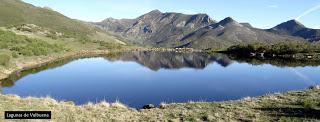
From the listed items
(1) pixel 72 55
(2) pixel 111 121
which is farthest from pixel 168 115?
(1) pixel 72 55

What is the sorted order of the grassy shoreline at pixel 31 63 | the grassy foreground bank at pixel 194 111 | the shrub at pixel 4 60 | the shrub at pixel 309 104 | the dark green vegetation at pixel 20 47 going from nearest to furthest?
1. the grassy foreground bank at pixel 194 111
2. the shrub at pixel 309 104
3. the grassy shoreline at pixel 31 63
4. the shrub at pixel 4 60
5. the dark green vegetation at pixel 20 47

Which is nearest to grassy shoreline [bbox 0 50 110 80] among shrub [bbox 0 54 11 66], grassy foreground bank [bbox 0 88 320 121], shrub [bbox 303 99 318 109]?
shrub [bbox 0 54 11 66]

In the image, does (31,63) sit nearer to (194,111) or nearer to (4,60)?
(4,60)

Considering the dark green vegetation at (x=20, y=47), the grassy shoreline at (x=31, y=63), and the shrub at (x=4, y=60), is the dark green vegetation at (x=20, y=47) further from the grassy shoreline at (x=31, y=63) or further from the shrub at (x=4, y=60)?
the shrub at (x=4, y=60)

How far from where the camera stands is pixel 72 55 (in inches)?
6752

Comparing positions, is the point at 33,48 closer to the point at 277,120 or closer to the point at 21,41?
the point at 21,41

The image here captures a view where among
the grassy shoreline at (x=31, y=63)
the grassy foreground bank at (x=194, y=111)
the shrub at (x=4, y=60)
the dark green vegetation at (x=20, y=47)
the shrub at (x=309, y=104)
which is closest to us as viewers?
the grassy foreground bank at (x=194, y=111)

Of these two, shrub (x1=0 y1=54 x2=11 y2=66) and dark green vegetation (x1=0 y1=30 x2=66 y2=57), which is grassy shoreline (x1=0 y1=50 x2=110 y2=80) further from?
dark green vegetation (x1=0 y1=30 x2=66 y2=57)

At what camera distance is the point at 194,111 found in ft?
121

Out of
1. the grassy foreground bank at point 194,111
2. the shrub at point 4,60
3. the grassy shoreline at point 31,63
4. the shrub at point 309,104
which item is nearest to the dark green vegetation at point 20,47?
the grassy shoreline at point 31,63

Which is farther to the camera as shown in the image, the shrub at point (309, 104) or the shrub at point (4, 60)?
the shrub at point (4, 60)

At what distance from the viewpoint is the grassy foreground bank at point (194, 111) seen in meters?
33.1

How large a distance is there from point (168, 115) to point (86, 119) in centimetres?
778

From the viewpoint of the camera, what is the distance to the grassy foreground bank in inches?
1304
